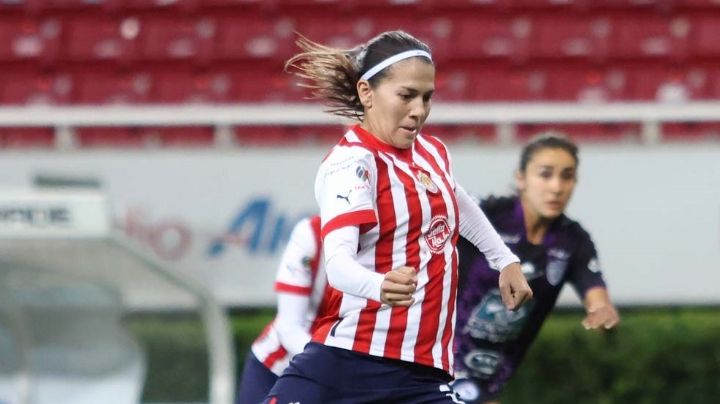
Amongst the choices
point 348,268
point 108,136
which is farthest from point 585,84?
point 348,268

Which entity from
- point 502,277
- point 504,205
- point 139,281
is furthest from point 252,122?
point 502,277

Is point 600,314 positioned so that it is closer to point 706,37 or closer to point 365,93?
point 365,93

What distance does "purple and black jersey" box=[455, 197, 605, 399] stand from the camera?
17.0 ft


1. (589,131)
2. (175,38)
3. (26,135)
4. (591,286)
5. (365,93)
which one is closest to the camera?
(365,93)

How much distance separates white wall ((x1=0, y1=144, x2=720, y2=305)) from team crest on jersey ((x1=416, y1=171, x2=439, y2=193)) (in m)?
4.25

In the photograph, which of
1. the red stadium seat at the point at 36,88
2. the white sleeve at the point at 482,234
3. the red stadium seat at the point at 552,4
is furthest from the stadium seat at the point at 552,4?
the white sleeve at the point at 482,234

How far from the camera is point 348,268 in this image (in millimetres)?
3438

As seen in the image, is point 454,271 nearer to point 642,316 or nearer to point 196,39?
point 642,316

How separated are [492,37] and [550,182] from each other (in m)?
4.91

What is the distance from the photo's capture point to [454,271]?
12.6 ft

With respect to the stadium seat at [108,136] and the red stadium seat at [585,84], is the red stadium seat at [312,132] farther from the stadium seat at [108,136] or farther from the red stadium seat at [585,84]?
the red stadium seat at [585,84]

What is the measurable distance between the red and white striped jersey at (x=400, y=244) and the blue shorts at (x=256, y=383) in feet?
4.03

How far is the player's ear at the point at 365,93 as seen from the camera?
3758 millimetres

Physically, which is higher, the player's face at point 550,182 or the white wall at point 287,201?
the player's face at point 550,182
